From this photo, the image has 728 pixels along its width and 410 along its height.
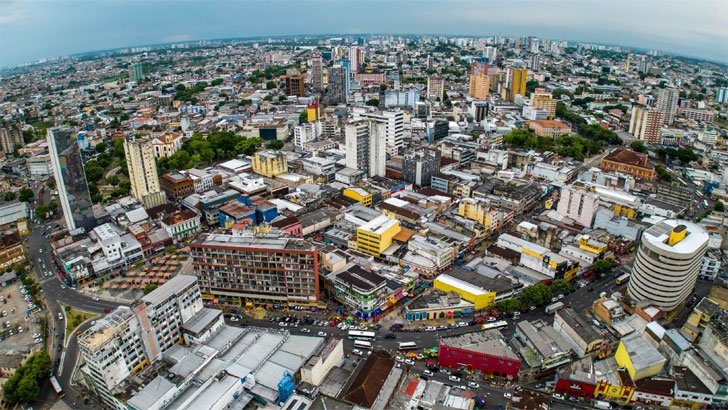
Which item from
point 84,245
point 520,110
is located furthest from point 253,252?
point 520,110

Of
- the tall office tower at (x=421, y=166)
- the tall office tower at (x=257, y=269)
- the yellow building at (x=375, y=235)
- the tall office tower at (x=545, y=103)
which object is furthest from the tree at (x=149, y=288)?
the tall office tower at (x=545, y=103)

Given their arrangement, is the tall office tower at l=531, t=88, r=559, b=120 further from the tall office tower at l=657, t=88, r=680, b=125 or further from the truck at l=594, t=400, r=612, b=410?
the truck at l=594, t=400, r=612, b=410

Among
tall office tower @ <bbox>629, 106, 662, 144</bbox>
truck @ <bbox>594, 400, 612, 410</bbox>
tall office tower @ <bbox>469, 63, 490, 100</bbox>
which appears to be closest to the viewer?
truck @ <bbox>594, 400, 612, 410</bbox>

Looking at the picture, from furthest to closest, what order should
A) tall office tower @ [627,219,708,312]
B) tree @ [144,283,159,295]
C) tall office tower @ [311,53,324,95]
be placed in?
tall office tower @ [311,53,324,95], tree @ [144,283,159,295], tall office tower @ [627,219,708,312]

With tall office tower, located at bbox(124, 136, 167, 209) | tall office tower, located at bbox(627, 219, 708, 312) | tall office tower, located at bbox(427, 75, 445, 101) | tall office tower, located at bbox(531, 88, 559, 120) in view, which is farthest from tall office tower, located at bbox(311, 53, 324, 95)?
tall office tower, located at bbox(627, 219, 708, 312)

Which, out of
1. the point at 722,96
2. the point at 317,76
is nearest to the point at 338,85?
the point at 317,76

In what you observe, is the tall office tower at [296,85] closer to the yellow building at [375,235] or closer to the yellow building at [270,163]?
the yellow building at [270,163]

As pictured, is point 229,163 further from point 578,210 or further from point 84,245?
point 578,210
